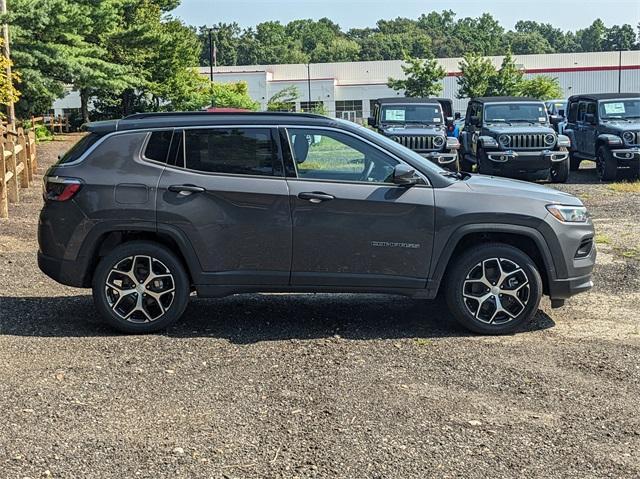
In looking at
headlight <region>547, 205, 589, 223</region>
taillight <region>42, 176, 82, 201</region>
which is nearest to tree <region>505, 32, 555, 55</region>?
headlight <region>547, 205, 589, 223</region>

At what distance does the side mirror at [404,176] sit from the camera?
6.56 meters

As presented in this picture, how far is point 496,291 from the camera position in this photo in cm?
674

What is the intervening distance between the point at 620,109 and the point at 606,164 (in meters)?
1.53

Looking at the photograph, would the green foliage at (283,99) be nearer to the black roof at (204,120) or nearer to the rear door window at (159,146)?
the black roof at (204,120)

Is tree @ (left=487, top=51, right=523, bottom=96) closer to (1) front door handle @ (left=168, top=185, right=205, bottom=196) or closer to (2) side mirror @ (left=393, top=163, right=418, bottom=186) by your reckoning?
(2) side mirror @ (left=393, top=163, right=418, bottom=186)

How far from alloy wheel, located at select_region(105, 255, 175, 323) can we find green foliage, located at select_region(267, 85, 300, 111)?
58.4 meters

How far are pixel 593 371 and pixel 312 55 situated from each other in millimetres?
150673

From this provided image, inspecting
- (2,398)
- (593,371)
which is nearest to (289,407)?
(2,398)

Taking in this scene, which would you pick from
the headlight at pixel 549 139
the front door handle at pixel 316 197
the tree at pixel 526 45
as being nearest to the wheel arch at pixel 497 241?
the front door handle at pixel 316 197

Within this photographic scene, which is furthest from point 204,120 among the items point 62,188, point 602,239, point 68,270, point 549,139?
point 549,139

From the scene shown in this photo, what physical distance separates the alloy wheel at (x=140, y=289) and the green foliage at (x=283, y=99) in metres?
58.4

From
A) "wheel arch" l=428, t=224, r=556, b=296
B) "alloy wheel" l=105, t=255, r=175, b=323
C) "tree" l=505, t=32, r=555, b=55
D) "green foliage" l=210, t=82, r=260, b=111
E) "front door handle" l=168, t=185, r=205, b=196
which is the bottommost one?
"alloy wheel" l=105, t=255, r=175, b=323

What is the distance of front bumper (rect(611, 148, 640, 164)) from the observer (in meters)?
19.0

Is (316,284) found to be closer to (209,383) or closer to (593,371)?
(209,383)
